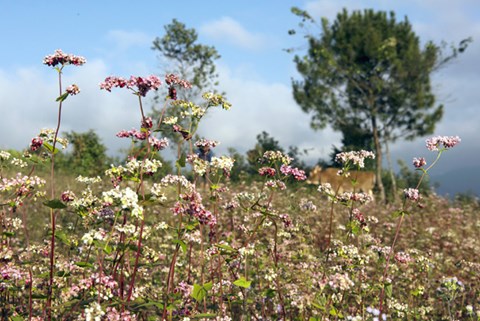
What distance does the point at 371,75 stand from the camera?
1163 inches

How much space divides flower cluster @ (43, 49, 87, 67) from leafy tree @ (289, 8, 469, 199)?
25241mm

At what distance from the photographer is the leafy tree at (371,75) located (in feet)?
94.8

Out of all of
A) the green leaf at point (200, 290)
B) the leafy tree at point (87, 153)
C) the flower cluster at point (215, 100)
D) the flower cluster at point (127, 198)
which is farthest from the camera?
the leafy tree at point (87, 153)

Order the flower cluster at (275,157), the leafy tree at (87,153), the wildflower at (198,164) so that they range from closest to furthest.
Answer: the wildflower at (198,164) → the flower cluster at (275,157) → the leafy tree at (87,153)

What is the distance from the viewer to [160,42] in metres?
35.2

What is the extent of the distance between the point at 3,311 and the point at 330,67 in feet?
87.9

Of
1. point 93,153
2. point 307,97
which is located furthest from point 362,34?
point 93,153

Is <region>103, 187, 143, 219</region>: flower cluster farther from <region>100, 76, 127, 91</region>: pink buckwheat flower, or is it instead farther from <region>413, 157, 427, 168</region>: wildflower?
<region>413, 157, 427, 168</region>: wildflower

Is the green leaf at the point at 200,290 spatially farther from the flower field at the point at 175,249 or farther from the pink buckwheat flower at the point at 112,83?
the pink buckwheat flower at the point at 112,83

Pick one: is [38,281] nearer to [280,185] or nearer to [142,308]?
[142,308]

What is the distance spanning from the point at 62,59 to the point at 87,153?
2227 centimetres

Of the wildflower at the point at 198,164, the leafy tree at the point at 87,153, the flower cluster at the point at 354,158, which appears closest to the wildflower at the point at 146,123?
the wildflower at the point at 198,164

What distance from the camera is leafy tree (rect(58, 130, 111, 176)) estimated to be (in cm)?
2512

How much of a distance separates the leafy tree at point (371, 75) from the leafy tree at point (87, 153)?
11642mm
